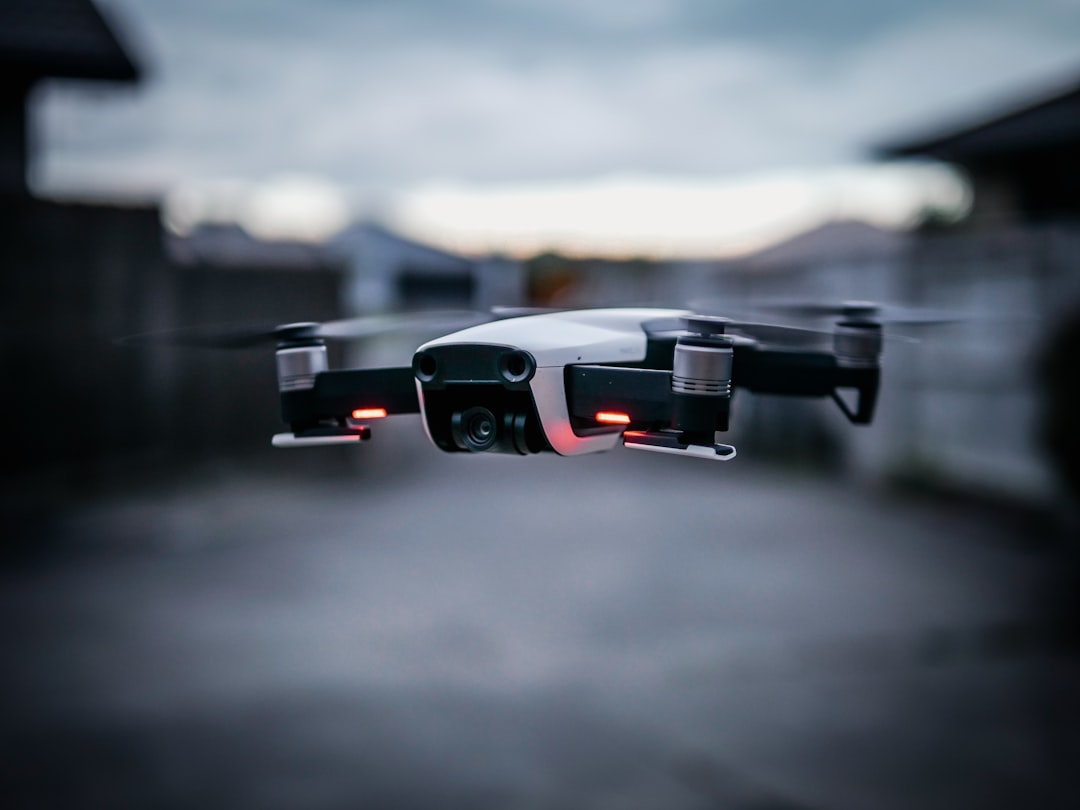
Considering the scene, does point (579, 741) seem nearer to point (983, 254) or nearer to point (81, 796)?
point (81, 796)

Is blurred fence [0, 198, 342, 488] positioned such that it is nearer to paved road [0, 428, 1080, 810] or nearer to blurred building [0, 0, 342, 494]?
blurred building [0, 0, 342, 494]

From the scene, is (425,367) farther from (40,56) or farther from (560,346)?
(40,56)

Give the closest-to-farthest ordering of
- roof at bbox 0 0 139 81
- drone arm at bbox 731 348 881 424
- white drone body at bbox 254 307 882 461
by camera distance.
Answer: white drone body at bbox 254 307 882 461, drone arm at bbox 731 348 881 424, roof at bbox 0 0 139 81

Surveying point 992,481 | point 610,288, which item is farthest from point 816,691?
point 610,288

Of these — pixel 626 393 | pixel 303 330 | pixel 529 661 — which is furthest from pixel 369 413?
pixel 529 661

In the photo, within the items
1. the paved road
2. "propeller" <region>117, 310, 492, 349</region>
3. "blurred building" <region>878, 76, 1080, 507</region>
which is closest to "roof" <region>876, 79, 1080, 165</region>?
"blurred building" <region>878, 76, 1080, 507</region>

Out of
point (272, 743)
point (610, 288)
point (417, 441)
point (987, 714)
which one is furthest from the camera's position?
point (610, 288)
